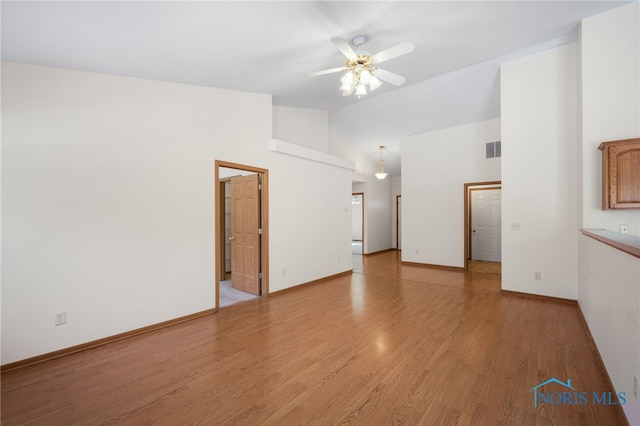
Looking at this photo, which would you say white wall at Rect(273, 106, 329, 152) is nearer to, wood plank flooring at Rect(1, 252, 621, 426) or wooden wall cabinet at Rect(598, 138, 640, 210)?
wood plank flooring at Rect(1, 252, 621, 426)

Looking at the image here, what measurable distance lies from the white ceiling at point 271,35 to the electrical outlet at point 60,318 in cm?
Result: 229

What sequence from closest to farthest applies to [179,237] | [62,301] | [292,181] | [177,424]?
1. [177,424]
2. [62,301]
3. [179,237]
4. [292,181]

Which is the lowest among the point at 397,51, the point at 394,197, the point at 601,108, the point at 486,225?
the point at 486,225

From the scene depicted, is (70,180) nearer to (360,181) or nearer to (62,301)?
(62,301)

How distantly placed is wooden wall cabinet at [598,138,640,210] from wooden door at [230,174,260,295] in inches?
176

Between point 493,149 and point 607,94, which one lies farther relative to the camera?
point 493,149

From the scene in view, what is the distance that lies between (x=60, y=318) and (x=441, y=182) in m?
6.88

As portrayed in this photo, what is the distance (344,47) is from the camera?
2434mm

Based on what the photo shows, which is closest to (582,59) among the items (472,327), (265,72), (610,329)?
(610,329)

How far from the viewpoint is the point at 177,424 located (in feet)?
5.62

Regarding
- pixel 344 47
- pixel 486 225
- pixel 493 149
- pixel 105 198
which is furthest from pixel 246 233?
pixel 486 225

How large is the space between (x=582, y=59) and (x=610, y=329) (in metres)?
3.27

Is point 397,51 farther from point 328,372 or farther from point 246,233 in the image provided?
point 246,233

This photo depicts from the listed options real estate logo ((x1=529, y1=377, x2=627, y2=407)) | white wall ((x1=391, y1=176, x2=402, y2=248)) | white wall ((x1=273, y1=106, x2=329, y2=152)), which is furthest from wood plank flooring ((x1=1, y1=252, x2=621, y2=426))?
white wall ((x1=391, y1=176, x2=402, y2=248))
